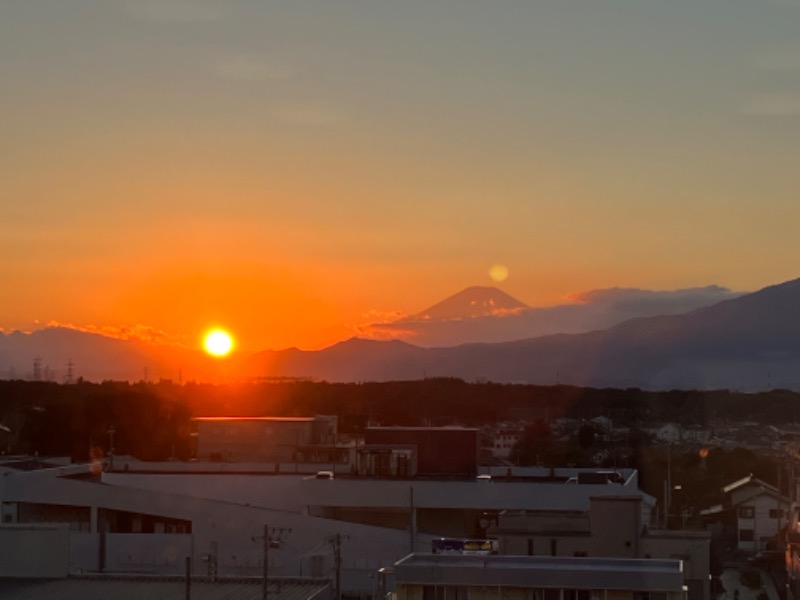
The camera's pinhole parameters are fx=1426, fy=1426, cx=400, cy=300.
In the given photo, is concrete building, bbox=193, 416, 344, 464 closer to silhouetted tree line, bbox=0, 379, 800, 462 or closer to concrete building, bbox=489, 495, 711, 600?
silhouetted tree line, bbox=0, 379, 800, 462

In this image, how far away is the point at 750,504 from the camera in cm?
3831

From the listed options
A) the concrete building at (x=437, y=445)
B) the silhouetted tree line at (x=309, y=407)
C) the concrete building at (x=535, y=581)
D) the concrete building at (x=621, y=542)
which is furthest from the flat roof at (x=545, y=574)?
the silhouetted tree line at (x=309, y=407)

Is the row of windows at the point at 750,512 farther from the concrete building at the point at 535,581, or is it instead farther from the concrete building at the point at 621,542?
the concrete building at the point at 535,581

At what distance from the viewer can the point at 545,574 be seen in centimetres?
1488

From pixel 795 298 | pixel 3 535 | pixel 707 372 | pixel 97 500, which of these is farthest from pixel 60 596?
pixel 795 298

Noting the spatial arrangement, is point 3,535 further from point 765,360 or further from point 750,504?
point 765,360

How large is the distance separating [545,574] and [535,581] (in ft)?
0.43

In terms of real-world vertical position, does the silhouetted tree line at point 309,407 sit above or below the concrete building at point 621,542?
above

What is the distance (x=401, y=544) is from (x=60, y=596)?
995cm

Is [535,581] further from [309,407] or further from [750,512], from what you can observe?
[309,407]

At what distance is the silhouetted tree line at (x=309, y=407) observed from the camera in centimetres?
5897

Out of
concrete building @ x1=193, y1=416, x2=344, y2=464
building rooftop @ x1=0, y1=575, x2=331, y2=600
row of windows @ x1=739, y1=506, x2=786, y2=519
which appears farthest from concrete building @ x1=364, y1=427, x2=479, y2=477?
building rooftop @ x1=0, y1=575, x2=331, y2=600

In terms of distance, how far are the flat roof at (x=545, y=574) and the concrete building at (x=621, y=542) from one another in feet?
16.2

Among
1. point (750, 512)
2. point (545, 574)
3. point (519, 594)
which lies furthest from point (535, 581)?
point (750, 512)
